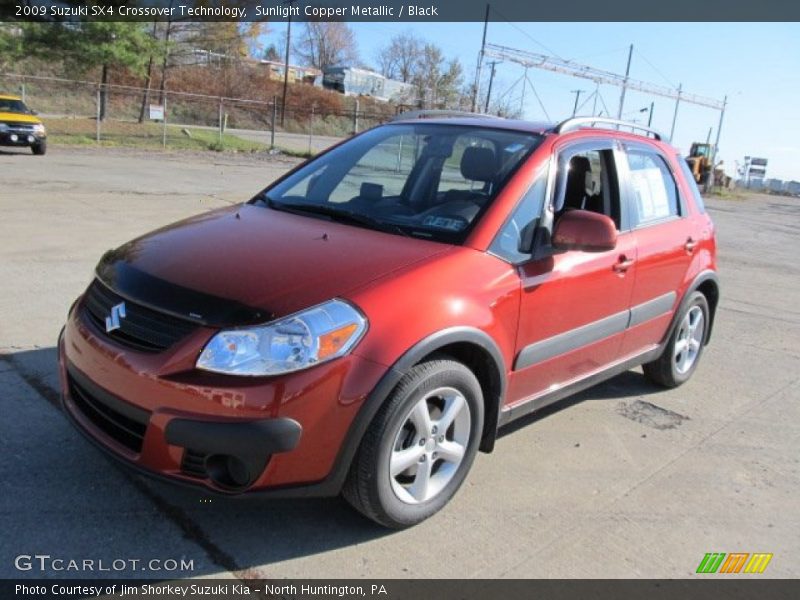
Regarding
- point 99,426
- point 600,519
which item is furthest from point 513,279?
point 99,426

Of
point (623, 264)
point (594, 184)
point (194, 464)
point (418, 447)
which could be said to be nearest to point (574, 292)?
point (623, 264)

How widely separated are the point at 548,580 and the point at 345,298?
137cm

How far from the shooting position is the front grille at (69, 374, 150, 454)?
2.69m

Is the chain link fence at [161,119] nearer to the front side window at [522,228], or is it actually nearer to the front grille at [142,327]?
the front side window at [522,228]

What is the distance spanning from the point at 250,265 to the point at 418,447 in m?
1.04

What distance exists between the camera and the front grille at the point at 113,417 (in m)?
2.69

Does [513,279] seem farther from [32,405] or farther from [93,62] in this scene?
[93,62]

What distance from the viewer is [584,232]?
339cm

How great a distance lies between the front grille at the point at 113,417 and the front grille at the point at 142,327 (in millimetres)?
238

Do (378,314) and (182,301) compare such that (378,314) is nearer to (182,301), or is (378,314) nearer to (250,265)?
(250,265)

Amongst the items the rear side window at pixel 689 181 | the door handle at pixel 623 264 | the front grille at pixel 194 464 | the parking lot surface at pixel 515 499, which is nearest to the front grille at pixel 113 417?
the front grille at pixel 194 464

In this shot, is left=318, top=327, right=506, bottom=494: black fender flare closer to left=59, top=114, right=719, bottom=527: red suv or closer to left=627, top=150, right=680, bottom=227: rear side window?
left=59, top=114, right=719, bottom=527: red suv

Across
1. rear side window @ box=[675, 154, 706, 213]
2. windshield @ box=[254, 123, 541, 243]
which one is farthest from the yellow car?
rear side window @ box=[675, 154, 706, 213]

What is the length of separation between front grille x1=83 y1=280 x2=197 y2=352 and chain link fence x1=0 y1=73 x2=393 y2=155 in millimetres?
22058
